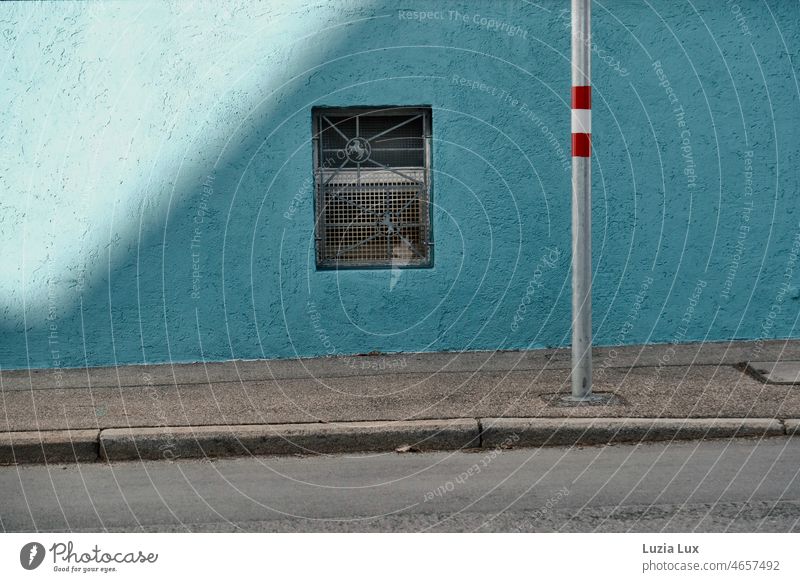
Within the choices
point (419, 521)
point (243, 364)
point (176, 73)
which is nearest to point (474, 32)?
point (176, 73)

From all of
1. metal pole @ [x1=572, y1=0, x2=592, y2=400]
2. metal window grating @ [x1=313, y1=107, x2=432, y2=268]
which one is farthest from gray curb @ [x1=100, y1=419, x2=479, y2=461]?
metal window grating @ [x1=313, y1=107, x2=432, y2=268]

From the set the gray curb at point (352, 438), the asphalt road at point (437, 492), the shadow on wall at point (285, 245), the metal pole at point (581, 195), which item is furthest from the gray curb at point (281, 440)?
the shadow on wall at point (285, 245)

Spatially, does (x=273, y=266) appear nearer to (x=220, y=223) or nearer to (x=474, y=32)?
(x=220, y=223)

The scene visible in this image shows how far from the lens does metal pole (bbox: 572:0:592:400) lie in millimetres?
6996

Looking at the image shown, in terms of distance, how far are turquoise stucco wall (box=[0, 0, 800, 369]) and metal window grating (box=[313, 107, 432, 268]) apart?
0.54ft

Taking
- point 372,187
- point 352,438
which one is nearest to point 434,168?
point 372,187

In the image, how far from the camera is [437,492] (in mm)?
5609

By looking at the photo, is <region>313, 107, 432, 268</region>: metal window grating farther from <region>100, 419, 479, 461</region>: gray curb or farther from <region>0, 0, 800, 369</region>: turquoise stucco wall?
<region>100, 419, 479, 461</region>: gray curb

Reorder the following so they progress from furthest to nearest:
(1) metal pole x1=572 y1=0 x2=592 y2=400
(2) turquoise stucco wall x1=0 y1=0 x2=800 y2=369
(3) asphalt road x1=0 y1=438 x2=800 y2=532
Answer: (2) turquoise stucco wall x1=0 y1=0 x2=800 y2=369, (1) metal pole x1=572 y1=0 x2=592 y2=400, (3) asphalt road x1=0 y1=438 x2=800 y2=532

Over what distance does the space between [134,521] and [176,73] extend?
475cm

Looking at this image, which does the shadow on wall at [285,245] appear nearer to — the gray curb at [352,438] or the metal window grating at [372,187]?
the metal window grating at [372,187]

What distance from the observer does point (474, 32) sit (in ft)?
29.9

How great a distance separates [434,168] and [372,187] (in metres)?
0.54

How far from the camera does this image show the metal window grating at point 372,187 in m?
9.28
